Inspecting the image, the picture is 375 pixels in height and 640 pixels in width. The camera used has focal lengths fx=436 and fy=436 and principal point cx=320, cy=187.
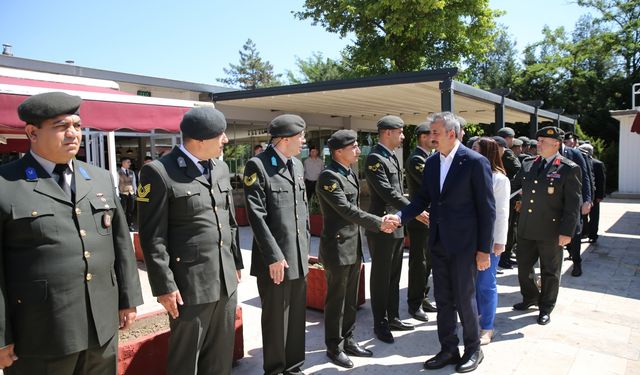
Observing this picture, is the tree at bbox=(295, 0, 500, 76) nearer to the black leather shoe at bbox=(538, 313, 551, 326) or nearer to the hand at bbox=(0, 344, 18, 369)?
the black leather shoe at bbox=(538, 313, 551, 326)

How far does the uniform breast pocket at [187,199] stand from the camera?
2402mm

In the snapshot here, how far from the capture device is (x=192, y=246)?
2438mm

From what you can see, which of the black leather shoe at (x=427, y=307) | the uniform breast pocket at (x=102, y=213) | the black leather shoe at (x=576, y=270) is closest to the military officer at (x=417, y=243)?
the black leather shoe at (x=427, y=307)

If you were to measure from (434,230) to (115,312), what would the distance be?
234cm

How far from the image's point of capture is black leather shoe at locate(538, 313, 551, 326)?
4305mm

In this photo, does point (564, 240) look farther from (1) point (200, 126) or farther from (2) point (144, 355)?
(2) point (144, 355)

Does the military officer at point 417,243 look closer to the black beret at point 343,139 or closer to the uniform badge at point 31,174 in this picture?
the black beret at point 343,139

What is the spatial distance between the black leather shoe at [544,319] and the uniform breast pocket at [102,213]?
4032 millimetres

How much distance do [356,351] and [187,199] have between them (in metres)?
2.06

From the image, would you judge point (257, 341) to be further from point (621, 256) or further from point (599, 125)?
point (599, 125)

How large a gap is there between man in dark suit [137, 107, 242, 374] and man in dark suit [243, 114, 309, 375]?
12.4 inches

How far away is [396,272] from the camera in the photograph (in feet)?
13.4

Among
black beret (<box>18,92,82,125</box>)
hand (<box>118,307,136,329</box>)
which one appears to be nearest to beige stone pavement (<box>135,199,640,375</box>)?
hand (<box>118,307,136,329</box>)

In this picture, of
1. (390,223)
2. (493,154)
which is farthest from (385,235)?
(493,154)
